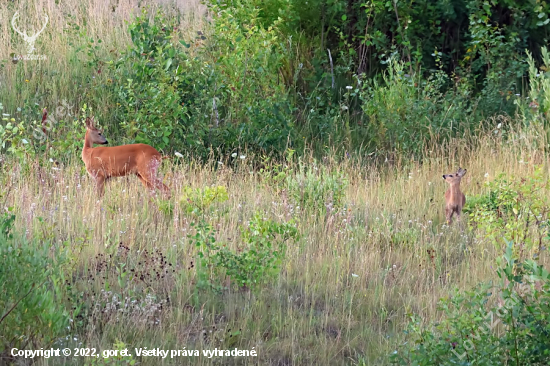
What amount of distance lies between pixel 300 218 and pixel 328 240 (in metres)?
0.77

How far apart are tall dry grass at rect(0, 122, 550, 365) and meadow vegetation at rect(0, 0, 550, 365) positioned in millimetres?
24

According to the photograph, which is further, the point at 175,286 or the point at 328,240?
the point at 328,240

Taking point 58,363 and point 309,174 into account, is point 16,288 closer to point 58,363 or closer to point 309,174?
point 58,363

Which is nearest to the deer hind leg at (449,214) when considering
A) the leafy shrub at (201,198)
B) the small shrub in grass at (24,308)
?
the leafy shrub at (201,198)

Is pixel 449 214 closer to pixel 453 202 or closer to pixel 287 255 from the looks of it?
pixel 453 202

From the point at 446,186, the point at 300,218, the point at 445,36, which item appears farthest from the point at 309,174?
the point at 445,36

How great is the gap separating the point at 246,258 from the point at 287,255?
0.56 metres

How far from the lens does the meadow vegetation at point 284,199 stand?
416cm

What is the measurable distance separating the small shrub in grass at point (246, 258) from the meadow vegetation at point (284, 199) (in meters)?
0.03

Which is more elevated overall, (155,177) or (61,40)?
(61,40)

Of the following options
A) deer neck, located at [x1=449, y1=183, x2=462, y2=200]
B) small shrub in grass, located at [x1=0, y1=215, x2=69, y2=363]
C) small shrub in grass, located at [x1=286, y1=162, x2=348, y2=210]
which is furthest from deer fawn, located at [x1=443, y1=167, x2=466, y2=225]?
small shrub in grass, located at [x1=0, y1=215, x2=69, y2=363]

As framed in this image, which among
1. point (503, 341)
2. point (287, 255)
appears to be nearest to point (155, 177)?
point (287, 255)

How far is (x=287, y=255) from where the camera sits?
5.52m

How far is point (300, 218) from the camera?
6535 millimetres
